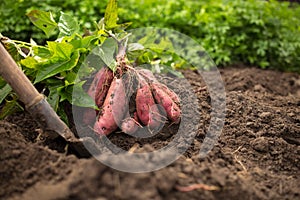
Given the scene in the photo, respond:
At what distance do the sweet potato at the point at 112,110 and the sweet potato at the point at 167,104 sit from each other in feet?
0.57

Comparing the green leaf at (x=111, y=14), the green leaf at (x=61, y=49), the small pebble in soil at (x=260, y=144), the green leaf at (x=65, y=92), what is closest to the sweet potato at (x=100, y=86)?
the green leaf at (x=65, y=92)

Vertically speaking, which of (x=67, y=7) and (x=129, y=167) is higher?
(x=129, y=167)

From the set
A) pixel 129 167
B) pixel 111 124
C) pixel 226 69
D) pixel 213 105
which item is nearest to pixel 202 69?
pixel 226 69

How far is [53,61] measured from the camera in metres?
2.25

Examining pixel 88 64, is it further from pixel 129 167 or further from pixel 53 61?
pixel 129 167

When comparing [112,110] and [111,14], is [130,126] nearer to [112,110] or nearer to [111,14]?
[112,110]

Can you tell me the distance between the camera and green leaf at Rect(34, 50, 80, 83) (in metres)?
2.22

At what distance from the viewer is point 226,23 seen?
4.10 meters

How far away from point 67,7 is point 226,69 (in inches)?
64.8

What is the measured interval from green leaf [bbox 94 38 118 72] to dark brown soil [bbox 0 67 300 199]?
0.39 m

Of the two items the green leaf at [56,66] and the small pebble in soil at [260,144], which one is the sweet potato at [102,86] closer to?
the green leaf at [56,66]

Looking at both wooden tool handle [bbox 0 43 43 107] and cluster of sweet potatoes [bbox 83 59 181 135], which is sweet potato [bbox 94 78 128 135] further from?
wooden tool handle [bbox 0 43 43 107]

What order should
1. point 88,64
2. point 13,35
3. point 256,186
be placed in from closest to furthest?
point 256,186
point 88,64
point 13,35

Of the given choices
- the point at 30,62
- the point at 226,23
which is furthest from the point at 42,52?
the point at 226,23
